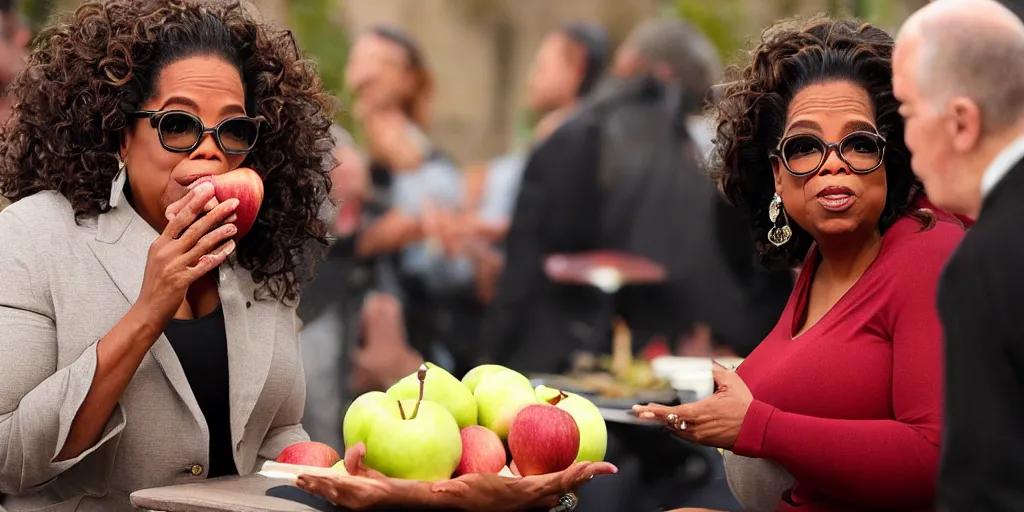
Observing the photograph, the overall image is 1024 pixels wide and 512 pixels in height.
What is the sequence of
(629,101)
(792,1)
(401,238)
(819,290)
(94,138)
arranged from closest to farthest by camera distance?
(819,290), (94,138), (629,101), (401,238), (792,1)

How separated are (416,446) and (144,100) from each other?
1.03 m

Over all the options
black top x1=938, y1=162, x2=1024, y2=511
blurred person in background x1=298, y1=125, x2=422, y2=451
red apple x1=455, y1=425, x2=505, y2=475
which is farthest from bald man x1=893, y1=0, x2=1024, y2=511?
blurred person in background x1=298, y1=125, x2=422, y2=451

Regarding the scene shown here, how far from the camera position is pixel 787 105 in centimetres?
249

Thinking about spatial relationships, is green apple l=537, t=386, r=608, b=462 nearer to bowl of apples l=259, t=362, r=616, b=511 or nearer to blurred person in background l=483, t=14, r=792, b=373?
bowl of apples l=259, t=362, r=616, b=511

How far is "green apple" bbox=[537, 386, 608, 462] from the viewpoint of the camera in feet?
7.52

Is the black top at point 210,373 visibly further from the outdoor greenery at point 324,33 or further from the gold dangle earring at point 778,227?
the outdoor greenery at point 324,33

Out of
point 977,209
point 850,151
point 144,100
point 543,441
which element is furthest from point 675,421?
point 144,100

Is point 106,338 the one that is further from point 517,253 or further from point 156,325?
point 517,253

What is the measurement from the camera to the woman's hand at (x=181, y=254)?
232 cm

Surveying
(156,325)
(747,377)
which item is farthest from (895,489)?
(156,325)

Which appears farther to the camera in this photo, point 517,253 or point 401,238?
point 401,238

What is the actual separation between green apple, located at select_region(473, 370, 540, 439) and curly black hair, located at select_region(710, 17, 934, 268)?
682 millimetres

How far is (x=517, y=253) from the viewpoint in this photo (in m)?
7.17

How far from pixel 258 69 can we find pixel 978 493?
180cm
